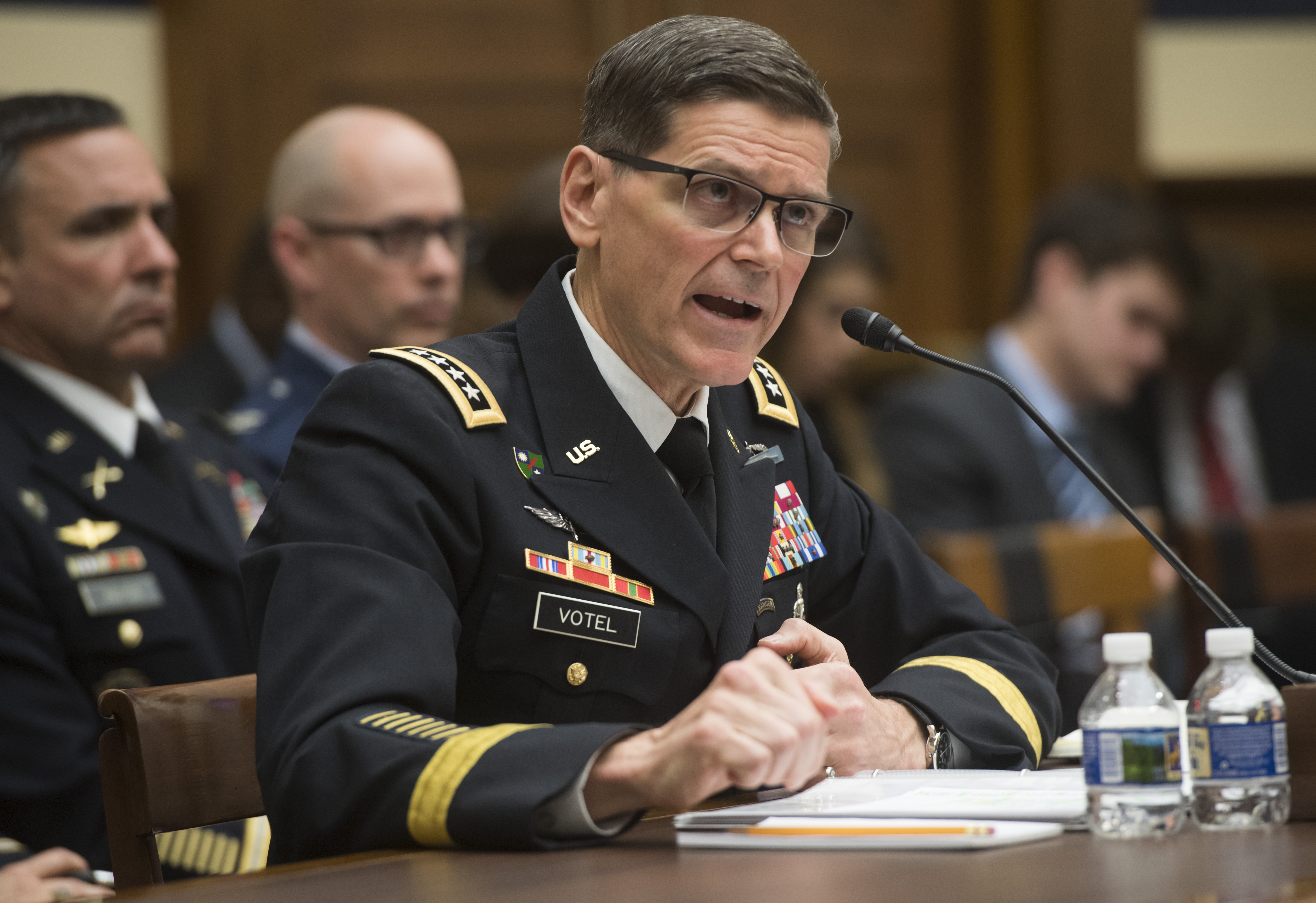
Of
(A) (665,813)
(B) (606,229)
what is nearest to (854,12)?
(B) (606,229)

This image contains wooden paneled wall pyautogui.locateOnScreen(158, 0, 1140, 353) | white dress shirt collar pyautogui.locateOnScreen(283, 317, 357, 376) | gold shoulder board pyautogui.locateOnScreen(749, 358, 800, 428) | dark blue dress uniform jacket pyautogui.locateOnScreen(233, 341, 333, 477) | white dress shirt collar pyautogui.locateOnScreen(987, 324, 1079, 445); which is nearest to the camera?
gold shoulder board pyautogui.locateOnScreen(749, 358, 800, 428)

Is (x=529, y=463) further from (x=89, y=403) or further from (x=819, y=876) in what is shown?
(x=89, y=403)

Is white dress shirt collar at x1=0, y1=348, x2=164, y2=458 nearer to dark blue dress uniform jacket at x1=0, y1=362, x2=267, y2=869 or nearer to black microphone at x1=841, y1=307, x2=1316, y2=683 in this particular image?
dark blue dress uniform jacket at x1=0, y1=362, x2=267, y2=869

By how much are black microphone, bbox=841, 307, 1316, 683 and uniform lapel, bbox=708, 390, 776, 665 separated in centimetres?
18

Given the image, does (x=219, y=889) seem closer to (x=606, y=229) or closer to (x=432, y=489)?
(x=432, y=489)

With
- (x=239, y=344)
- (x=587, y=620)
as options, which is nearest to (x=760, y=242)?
(x=587, y=620)

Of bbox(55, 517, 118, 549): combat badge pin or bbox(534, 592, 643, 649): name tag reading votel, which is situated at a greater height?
bbox(55, 517, 118, 549): combat badge pin

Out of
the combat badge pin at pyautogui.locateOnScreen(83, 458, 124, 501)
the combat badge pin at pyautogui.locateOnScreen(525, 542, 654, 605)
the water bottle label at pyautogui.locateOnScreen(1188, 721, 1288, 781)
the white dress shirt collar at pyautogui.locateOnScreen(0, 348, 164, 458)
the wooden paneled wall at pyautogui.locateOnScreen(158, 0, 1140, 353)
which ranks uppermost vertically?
the wooden paneled wall at pyautogui.locateOnScreen(158, 0, 1140, 353)

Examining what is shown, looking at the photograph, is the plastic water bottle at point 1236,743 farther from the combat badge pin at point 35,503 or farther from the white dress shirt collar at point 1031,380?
the white dress shirt collar at point 1031,380

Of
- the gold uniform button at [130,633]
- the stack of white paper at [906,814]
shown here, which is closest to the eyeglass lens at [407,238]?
the gold uniform button at [130,633]

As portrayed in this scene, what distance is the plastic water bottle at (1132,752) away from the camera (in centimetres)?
116

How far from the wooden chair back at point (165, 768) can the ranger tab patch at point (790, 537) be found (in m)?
0.54

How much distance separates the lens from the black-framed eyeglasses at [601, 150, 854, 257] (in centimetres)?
156

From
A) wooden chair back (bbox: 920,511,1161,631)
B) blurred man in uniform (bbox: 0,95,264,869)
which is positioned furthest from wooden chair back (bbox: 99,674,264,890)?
wooden chair back (bbox: 920,511,1161,631)
